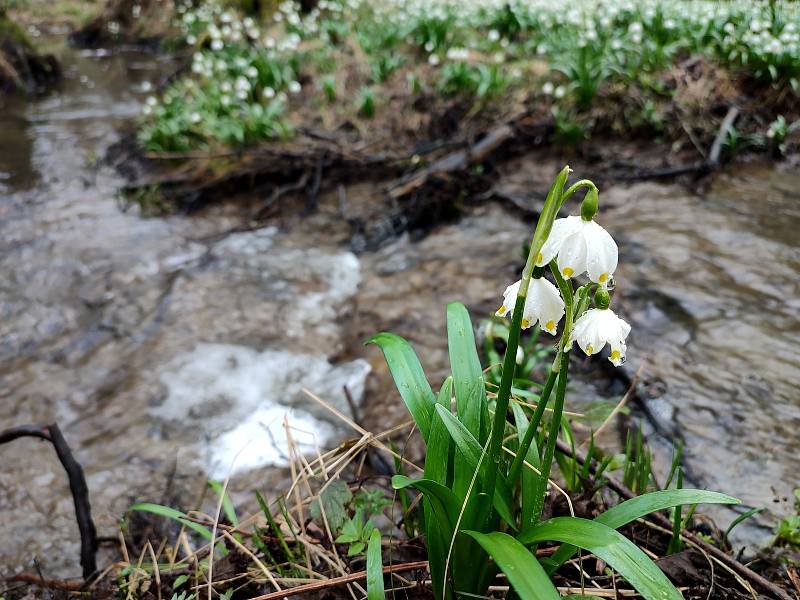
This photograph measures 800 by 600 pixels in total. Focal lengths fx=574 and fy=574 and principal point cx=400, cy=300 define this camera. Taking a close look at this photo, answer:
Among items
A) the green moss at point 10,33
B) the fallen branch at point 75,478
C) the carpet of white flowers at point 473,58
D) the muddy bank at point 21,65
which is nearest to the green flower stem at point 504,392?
the fallen branch at point 75,478

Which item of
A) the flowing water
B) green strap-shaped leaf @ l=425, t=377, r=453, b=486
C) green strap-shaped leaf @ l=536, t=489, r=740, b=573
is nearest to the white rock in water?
the flowing water

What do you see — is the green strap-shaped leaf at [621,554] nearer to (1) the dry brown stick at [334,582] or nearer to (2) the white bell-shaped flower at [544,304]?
(2) the white bell-shaped flower at [544,304]

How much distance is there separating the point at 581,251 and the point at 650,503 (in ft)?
1.96

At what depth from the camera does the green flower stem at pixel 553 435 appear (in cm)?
113

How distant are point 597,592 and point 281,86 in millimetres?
8179

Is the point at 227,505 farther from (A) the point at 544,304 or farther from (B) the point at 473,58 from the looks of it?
(B) the point at 473,58

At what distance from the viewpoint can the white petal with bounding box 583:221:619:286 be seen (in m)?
1.04

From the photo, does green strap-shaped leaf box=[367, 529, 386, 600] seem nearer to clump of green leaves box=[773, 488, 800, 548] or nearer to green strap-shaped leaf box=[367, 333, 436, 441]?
Result: green strap-shaped leaf box=[367, 333, 436, 441]

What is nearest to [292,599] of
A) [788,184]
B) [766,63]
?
[788,184]

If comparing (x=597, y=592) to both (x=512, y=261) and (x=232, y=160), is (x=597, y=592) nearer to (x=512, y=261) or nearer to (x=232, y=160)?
(x=512, y=261)

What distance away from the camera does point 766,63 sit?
577 cm

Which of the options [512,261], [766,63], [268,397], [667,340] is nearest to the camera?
[667,340]

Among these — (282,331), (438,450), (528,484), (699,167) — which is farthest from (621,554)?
(699,167)

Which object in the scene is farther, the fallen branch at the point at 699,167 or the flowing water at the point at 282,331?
the fallen branch at the point at 699,167
